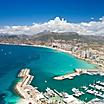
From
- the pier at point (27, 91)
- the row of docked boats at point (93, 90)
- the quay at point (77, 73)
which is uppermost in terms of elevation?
the pier at point (27, 91)

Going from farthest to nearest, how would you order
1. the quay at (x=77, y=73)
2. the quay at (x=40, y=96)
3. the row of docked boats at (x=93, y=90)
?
the quay at (x=77, y=73) → the row of docked boats at (x=93, y=90) → the quay at (x=40, y=96)

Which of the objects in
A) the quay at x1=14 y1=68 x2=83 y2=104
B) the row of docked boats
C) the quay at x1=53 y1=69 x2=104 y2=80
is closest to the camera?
the quay at x1=14 y1=68 x2=83 y2=104

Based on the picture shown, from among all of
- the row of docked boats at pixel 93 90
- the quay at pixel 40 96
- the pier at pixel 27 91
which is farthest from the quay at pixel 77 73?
the quay at pixel 40 96

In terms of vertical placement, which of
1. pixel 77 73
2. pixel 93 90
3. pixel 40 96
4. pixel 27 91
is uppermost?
pixel 27 91

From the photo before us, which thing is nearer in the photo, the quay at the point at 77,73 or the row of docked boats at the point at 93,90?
the row of docked boats at the point at 93,90

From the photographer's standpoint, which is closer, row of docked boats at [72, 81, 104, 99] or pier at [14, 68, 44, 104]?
pier at [14, 68, 44, 104]

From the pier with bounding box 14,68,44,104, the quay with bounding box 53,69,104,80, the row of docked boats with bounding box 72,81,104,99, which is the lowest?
the row of docked boats with bounding box 72,81,104,99

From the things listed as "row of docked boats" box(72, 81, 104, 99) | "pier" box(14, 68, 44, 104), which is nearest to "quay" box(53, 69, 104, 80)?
"pier" box(14, 68, 44, 104)

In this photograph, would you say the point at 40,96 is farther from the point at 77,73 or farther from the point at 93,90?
the point at 77,73

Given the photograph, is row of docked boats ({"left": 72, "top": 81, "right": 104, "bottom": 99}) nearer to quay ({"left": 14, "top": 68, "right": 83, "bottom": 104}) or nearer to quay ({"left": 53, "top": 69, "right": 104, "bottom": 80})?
quay ({"left": 14, "top": 68, "right": 83, "bottom": 104})

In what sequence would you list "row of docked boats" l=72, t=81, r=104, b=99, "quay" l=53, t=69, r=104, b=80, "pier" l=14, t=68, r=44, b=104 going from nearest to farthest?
"pier" l=14, t=68, r=44, b=104, "row of docked boats" l=72, t=81, r=104, b=99, "quay" l=53, t=69, r=104, b=80

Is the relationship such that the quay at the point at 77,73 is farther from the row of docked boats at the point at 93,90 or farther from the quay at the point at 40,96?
the quay at the point at 40,96

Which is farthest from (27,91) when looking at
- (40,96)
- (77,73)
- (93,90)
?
(77,73)
